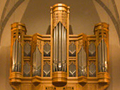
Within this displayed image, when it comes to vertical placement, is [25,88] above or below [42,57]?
below

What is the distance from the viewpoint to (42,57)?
15.1m

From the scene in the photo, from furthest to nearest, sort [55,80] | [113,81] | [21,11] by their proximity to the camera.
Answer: [21,11]
[113,81]
[55,80]

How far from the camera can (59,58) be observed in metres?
14.8

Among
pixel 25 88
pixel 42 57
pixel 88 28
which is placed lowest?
pixel 25 88

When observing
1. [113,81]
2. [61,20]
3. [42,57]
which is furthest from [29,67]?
[113,81]

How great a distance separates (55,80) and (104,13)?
356cm

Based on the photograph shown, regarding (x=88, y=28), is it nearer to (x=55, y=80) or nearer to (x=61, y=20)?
(x=61, y=20)

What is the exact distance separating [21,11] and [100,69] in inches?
156

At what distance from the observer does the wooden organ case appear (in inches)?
581

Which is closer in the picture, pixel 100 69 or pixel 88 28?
pixel 100 69

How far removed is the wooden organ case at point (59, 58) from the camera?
48.4ft

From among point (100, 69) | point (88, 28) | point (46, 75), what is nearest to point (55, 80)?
point (46, 75)

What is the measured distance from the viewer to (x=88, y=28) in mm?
16312

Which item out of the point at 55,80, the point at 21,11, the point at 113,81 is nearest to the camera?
the point at 55,80
